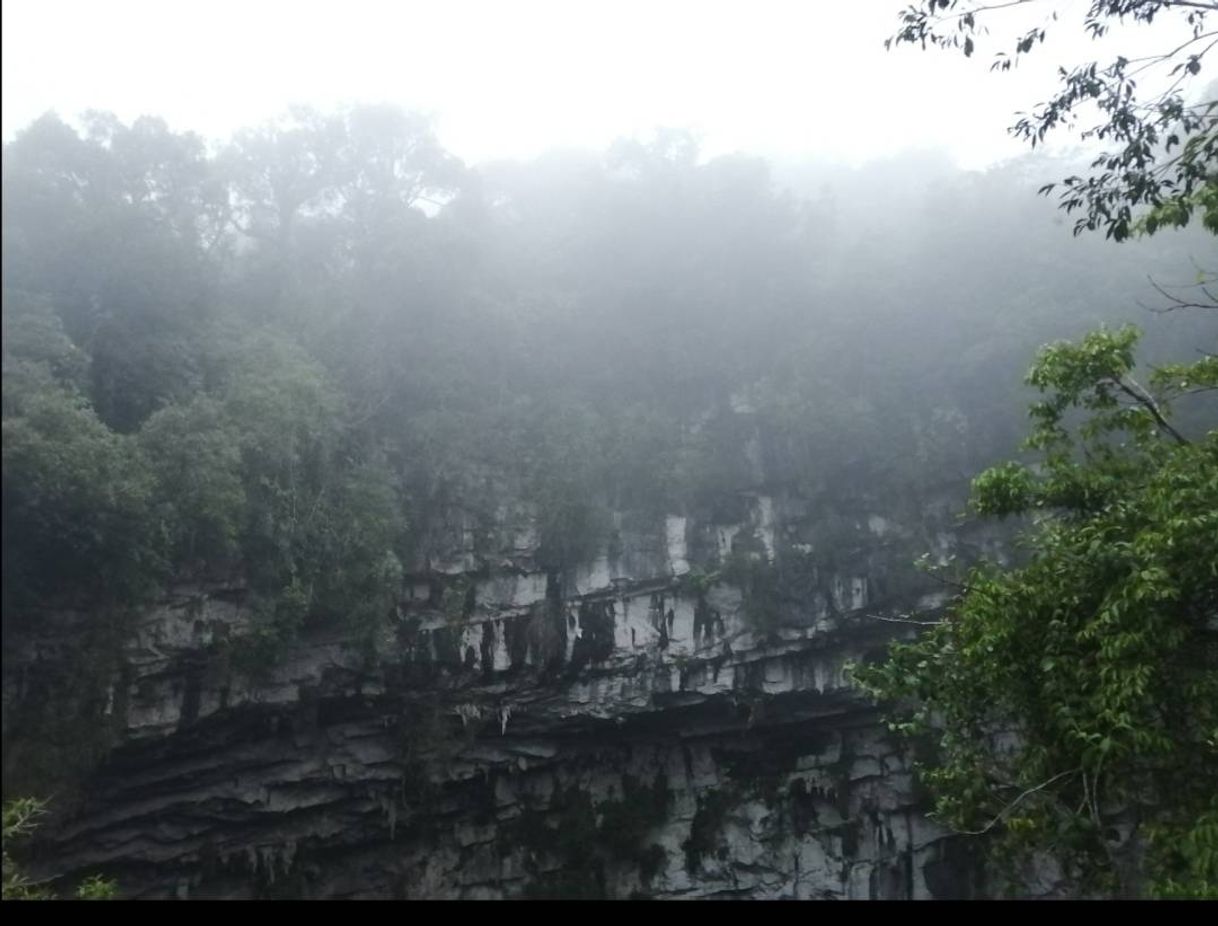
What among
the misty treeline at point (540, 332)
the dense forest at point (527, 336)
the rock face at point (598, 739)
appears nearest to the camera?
the dense forest at point (527, 336)

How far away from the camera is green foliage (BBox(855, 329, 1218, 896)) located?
14.4 feet

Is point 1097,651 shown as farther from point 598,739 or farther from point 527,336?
point 527,336

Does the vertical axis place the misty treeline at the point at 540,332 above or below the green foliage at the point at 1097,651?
above

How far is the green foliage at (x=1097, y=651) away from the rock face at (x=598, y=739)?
27.2 feet

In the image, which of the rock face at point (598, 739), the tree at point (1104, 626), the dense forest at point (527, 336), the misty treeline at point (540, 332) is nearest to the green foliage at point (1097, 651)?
the tree at point (1104, 626)

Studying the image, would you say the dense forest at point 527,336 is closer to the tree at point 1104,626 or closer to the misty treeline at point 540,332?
the misty treeline at point 540,332

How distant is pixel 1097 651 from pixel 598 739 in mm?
10622

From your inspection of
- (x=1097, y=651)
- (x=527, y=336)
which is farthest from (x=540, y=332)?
(x=1097, y=651)

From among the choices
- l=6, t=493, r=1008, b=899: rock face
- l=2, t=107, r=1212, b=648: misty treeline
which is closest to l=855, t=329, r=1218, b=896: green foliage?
l=2, t=107, r=1212, b=648: misty treeline

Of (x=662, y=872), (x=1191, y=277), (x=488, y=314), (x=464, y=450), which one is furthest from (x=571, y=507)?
(x=1191, y=277)

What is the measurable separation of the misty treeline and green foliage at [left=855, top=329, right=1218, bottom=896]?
6.82 meters

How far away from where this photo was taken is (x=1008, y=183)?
703 inches

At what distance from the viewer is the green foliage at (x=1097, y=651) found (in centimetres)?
440

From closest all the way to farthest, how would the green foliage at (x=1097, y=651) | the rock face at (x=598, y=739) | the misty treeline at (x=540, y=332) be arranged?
1. the green foliage at (x=1097, y=651)
2. the misty treeline at (x=540, y=332)
3. the rock face at (x=598, y=739)
